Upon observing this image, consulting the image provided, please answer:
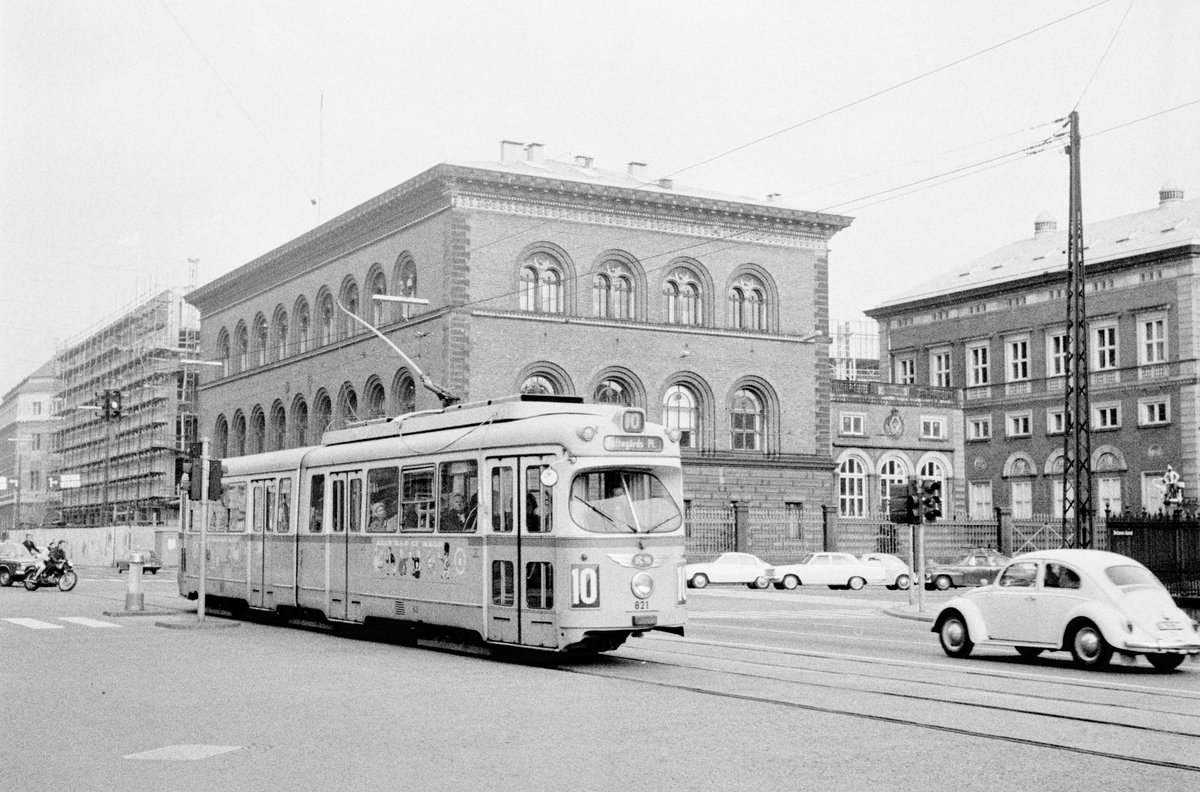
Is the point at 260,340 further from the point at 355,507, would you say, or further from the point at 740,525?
the point at 355,507

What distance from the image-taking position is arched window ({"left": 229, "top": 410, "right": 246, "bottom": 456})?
2783 inches

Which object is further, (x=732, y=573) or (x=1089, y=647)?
(x=732, y=573)

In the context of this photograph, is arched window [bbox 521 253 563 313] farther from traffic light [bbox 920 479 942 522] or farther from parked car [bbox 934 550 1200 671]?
parked car [bbox 934 550 1200 671]

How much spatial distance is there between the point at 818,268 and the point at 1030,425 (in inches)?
710

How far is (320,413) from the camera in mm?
61375

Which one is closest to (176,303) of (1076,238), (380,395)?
(380,395)

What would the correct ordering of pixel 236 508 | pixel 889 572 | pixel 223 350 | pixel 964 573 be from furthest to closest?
1. pixel 223 350
2. pixel 889 572
3. pixel 964 573
4. pixel 236 508

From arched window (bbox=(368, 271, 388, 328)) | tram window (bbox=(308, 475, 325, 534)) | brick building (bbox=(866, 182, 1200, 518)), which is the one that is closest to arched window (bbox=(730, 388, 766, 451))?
arched window (bbox=(368, 271, 388, 328))

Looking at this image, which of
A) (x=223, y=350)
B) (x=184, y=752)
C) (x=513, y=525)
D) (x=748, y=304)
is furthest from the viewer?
(x=223, y=350)

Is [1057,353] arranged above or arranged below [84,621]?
above

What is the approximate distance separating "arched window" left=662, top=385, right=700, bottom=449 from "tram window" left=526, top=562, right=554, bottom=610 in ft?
128

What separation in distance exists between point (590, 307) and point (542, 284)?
208cm

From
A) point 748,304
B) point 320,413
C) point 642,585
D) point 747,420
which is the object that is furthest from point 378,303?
point 642,585

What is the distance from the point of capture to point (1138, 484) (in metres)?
65.6
